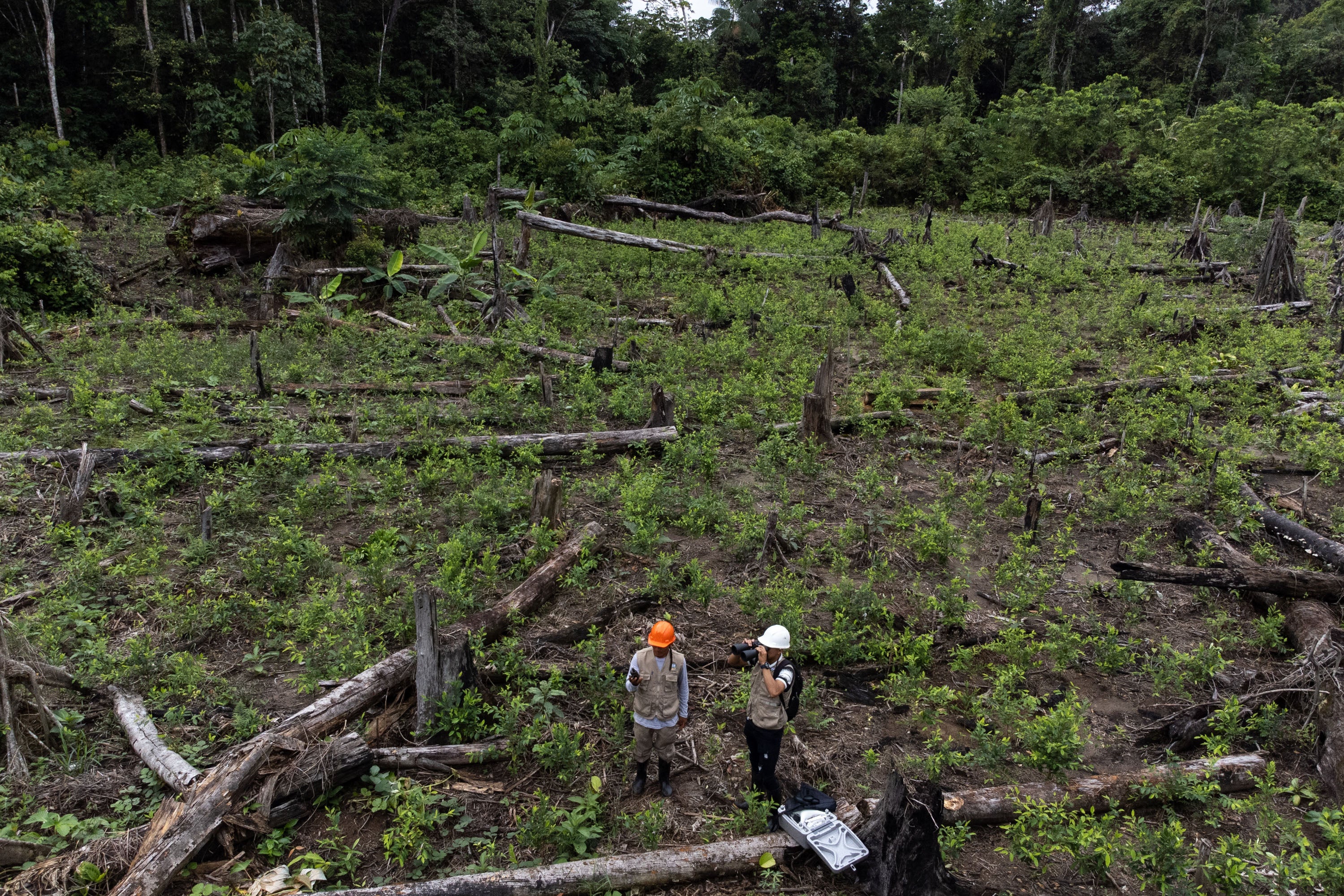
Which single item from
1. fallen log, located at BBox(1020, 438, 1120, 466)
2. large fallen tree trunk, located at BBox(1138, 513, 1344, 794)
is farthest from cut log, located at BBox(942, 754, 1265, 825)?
fallen log, located at BBox(1020, 438, 1120, 466)

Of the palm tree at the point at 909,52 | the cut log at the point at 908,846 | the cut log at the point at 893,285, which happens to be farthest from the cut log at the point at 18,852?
the palm tree at the point at 909,52

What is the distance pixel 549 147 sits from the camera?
814 inches

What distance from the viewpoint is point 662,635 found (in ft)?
14.1

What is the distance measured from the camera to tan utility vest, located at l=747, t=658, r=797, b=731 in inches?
166

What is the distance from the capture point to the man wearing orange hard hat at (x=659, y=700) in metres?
4.39

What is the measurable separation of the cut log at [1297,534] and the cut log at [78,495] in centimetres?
Result: 1075

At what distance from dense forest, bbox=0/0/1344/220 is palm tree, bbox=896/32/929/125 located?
2.24 ft

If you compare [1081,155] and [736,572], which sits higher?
[1081,155]

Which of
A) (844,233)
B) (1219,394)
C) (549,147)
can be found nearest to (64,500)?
(1219,394)

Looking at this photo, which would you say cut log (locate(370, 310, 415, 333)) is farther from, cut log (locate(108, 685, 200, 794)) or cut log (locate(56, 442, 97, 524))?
cut log (locate(108, 685, 200, 794))

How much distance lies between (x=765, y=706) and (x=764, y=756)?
1.06 ft

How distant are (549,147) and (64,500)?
16.5 m

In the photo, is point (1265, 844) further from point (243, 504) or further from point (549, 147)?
point (549, 147)

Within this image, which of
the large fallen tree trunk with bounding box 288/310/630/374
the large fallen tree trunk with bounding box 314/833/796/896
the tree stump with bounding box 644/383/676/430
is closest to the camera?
the large fallen tree trunk with bounding box 314/833/796/896
